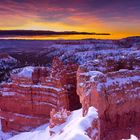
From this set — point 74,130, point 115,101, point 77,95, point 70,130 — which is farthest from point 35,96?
point 74,130

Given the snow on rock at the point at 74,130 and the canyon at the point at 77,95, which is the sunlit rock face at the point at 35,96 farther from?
the snow on rock at the point at 74,130

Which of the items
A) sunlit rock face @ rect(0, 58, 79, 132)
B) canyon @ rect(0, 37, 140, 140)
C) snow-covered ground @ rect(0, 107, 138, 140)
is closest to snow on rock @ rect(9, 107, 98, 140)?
snow-covered ground @ rect(0, 107, 138, 140)

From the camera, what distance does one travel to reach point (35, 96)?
2662 centimetres

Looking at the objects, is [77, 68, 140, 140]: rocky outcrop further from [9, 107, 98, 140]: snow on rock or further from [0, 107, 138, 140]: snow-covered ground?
[9, 107, 98, 140]: snow on rock

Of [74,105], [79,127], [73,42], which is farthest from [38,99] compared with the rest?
[73,42]

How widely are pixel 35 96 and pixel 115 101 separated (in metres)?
9.35

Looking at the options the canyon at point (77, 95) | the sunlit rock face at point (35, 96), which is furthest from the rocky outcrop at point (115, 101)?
the sunlit rock face at point (35, 96)

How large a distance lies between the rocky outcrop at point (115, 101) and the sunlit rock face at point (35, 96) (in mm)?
5388

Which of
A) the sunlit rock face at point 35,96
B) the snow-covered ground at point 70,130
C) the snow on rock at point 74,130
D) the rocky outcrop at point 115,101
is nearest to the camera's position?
the snow on rock at point 74,130

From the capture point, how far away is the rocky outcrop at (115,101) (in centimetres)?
1814

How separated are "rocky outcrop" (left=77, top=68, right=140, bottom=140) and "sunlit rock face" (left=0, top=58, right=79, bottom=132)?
17.7ft

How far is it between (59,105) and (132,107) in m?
6.82

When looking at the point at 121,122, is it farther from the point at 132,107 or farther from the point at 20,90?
the point at 20,90

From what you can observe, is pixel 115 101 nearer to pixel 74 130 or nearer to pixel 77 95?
pixel 77 95
